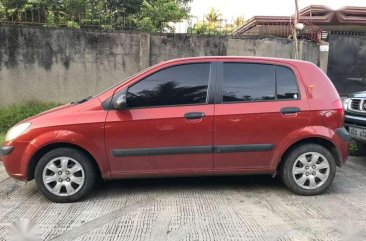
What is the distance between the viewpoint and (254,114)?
4910 mm

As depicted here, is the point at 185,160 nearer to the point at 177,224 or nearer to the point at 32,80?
the point at 177,224

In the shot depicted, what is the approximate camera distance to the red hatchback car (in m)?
4.82

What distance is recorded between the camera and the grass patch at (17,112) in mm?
8516

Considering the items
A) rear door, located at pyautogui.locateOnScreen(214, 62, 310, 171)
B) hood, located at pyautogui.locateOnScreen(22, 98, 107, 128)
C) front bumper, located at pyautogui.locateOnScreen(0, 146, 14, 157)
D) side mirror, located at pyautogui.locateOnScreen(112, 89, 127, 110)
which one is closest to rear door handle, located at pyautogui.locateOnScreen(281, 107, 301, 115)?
rear door, located at pyautogui.locateOnScreen(214, 62, 310, 171)

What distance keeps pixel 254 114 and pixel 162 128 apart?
41.7 inches

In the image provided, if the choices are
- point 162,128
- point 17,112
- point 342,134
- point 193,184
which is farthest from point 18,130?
point 17,112

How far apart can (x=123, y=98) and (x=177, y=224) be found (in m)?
1.54

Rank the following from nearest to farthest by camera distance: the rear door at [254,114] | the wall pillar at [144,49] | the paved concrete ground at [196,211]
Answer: the paved concrete ground at [196,211]
the rear door at [254,114]
the wall pillar at [144,49]

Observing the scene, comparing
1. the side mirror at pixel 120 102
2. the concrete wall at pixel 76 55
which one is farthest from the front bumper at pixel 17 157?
the concrete wall at pixel 76 55

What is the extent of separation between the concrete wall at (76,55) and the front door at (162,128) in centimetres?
432

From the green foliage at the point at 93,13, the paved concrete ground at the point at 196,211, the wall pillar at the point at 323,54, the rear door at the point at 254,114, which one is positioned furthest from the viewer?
the wall pillar at the point at 323,54

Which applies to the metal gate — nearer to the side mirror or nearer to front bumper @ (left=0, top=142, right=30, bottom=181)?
the side mirror

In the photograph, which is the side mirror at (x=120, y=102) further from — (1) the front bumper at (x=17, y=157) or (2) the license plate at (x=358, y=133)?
(2) the license plate at (x=358, y=133)

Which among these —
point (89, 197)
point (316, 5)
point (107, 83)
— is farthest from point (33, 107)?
point (316, 5)
